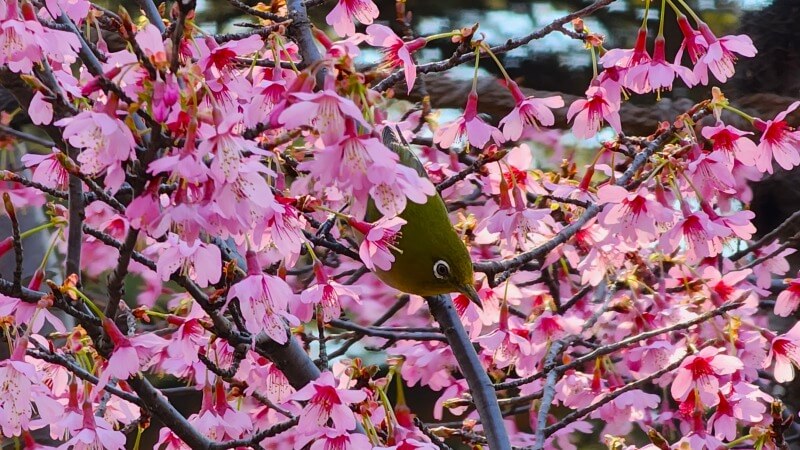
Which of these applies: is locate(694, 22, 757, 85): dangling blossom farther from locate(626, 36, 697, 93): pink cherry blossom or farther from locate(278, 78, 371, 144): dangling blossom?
locate(278, 78, 371, 144): dangling blossom

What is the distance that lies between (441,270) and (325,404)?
0.26 m

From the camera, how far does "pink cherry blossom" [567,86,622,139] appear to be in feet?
5.59

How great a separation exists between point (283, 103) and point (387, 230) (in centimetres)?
36

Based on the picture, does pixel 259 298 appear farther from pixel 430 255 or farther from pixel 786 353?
pixel 786 353

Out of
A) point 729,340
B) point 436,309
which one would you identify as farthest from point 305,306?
point 729,340

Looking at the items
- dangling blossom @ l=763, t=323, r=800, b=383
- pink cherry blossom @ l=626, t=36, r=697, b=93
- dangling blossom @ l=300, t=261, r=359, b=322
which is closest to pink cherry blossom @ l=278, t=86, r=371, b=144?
dangling blossom @ l=300, t=261, r=359, b=322

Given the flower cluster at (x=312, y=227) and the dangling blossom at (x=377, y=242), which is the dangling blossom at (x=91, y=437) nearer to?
the flower cluster at (x=312, y=227)

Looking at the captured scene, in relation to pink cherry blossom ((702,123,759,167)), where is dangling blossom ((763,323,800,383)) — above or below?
below

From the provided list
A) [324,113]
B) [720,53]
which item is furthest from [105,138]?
[720,53]

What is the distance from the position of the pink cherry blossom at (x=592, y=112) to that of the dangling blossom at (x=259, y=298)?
2.34 feet

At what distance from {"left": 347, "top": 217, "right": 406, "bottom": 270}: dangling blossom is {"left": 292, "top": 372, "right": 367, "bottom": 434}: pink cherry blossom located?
0.17 m

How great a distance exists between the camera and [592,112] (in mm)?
1718

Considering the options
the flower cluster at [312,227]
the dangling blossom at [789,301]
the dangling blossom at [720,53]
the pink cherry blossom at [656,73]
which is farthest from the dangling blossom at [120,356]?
the dangling blossom at [789,301]

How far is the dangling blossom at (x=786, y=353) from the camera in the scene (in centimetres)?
177
